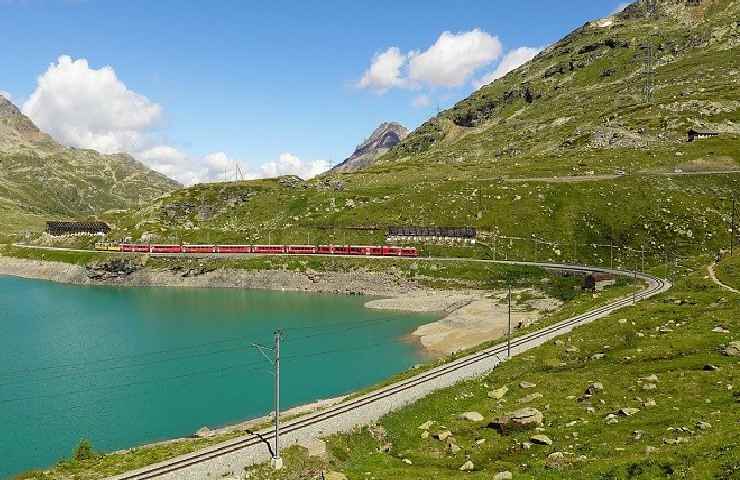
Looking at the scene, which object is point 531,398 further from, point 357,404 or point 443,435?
point 357,404

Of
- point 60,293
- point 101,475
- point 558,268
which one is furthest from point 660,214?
point 60,293

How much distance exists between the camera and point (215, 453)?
4038 centimetres

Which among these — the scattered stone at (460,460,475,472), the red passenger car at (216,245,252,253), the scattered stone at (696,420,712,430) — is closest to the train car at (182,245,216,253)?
the red passenger car at (216,245,252,253)

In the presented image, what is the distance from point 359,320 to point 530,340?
50408 mm

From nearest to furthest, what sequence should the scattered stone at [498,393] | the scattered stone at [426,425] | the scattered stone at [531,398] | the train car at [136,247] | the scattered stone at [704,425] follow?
the scattered stone at [704,425]
the scattered stone at [426,425]
the scattered stone at [531,398]
the scattered stone at [498,393]
the train car at [136,247]

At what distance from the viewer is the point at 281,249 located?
568ft

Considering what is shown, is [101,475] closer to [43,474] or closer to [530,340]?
[43,474]

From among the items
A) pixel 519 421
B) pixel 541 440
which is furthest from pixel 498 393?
pixel 541 440

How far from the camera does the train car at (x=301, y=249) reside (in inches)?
6742

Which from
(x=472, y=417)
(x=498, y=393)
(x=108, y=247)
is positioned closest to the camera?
(x=472, y=417)

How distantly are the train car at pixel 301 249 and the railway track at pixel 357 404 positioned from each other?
100.0 m

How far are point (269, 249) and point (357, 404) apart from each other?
12803cm

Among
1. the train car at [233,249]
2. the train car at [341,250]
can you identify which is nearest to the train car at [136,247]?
the train car at [233,249]

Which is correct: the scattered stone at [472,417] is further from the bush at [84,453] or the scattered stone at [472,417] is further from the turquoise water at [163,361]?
the bush at [84,453]
